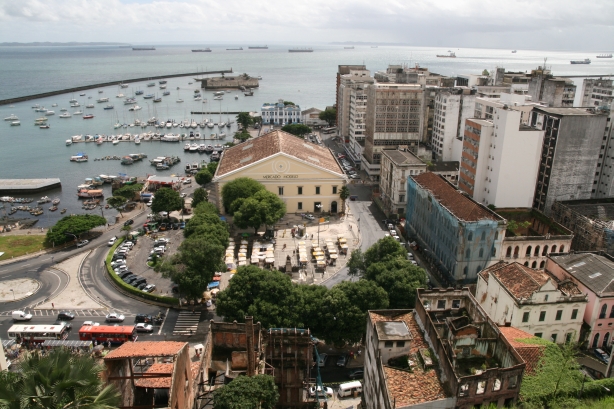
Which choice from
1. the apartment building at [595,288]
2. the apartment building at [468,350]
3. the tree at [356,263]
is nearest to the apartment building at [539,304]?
the apartment building at [595,288]

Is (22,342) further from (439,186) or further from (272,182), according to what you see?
(439,186)

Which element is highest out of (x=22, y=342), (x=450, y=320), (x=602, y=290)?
(x=450, y=320)

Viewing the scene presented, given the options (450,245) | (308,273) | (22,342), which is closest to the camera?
(22,342)

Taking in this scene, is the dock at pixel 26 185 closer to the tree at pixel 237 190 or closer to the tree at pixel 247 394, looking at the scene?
the tree at pixel 237 190

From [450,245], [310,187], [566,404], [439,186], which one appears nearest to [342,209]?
[310,187]

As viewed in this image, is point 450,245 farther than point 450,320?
Yes
